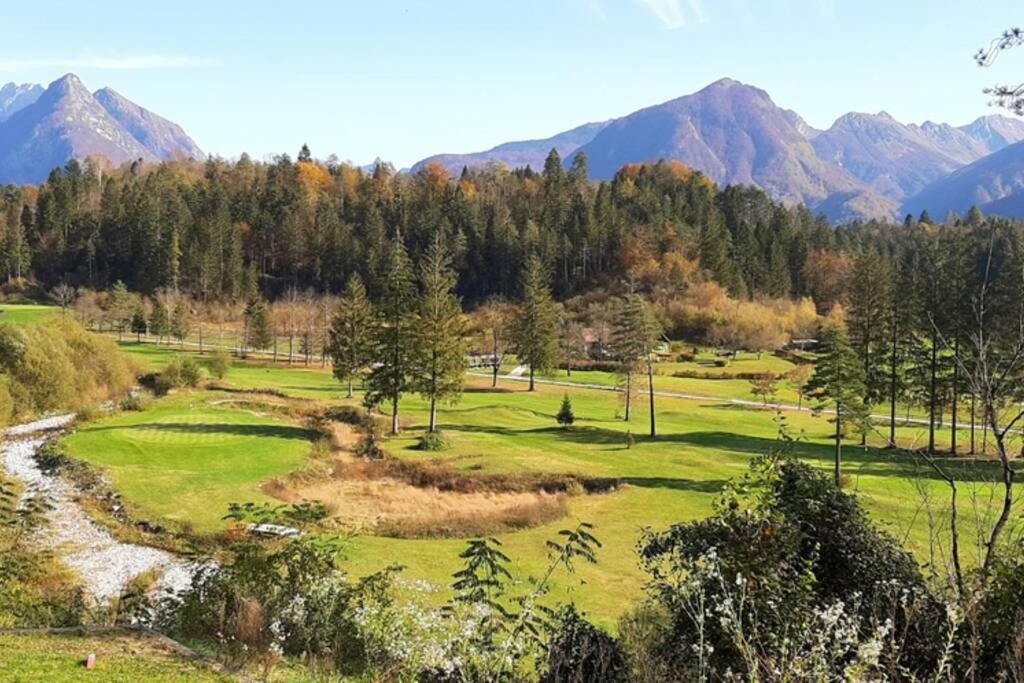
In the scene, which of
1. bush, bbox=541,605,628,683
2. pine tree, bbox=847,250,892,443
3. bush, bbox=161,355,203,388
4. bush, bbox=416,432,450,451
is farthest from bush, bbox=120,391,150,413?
pine tree, bbox=847,250,892,443

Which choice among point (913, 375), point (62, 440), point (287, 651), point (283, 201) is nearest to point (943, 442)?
point (913, 375)

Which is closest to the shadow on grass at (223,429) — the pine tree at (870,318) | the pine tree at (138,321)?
the pine tree at (870,318)

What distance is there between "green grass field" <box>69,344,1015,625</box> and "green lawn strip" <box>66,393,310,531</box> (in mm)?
105

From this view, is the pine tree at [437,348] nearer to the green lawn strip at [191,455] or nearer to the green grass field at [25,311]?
the green lawn strip at [191,455]

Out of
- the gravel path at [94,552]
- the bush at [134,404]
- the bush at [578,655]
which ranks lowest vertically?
the gravel path at [94,552]

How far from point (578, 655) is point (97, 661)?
24.8 ft

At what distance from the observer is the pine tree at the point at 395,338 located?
46469 mm

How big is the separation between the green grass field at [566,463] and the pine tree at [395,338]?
3.40 m

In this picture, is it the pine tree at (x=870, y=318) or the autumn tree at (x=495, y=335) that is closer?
the pine tree at (x=870, y=318)

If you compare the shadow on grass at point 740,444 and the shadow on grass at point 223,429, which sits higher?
the shadow on grass at point 223,429

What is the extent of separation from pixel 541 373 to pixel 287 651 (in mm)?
70557

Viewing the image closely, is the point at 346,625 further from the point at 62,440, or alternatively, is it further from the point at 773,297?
the point at 773,297

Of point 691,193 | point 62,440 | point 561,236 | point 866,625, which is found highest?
point 691,193

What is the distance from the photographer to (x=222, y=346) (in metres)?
98.1
